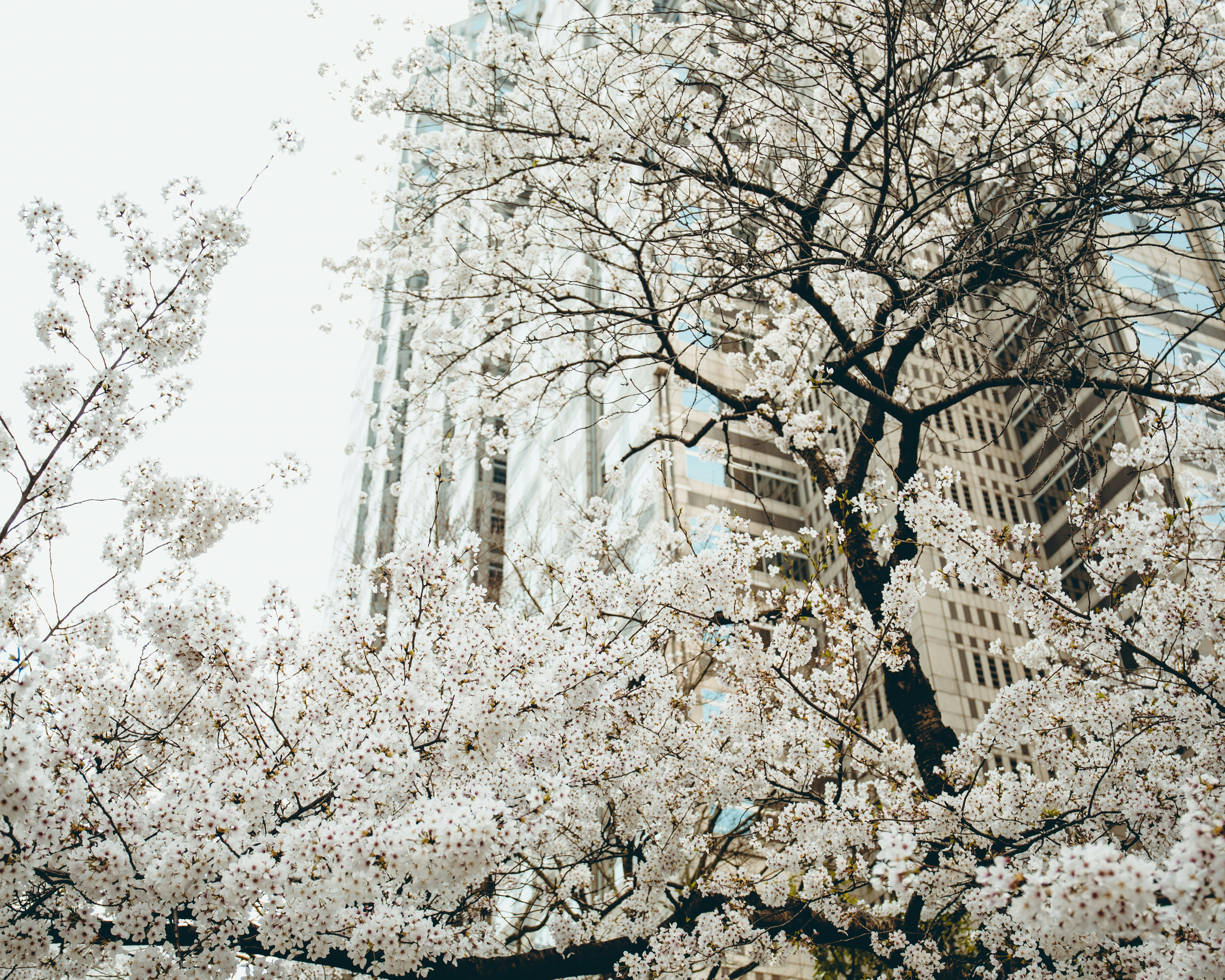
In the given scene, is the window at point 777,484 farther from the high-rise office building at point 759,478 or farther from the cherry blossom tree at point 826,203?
the cherry blossom tree at point 826,203

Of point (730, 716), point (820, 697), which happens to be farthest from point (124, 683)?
point (820, 697)

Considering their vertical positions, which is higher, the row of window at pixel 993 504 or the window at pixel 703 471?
the row of window at pixel 993 504

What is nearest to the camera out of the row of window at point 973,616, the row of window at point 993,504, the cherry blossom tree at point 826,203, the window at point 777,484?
the cherry blossom tree at point 826,203

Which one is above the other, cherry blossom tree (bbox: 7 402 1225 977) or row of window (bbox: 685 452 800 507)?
row of window (bbox: 685 452 800 507)

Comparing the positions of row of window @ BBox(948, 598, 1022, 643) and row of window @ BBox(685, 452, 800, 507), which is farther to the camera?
row of window @ BBox(948, 598, 1022, 643)

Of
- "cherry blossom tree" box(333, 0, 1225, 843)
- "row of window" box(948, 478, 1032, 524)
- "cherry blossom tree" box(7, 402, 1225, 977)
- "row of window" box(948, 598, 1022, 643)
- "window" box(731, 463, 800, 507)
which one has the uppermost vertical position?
"window" box(731, 463, 800, 507)

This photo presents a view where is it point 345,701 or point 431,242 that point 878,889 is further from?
point 431,242

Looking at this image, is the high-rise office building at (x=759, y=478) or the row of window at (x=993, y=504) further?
the row of window at (x=993, y=504)

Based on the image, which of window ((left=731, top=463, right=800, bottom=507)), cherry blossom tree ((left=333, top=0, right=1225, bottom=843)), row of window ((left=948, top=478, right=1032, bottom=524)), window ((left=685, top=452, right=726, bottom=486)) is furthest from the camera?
window ((left=731, top=463, right=800, bottom=507))

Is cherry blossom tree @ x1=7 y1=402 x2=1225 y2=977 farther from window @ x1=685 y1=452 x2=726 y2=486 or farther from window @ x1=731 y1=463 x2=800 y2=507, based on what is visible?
window @ x1=731 y1=463 x2=800 y2=507

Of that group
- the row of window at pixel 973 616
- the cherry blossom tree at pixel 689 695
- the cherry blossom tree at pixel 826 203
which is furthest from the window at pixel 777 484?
the cherry blossom tree at pixel 689 695

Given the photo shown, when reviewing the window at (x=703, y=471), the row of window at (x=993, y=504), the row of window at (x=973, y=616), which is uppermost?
the row of window at (x=993, y=504)

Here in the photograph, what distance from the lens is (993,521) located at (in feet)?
89.4

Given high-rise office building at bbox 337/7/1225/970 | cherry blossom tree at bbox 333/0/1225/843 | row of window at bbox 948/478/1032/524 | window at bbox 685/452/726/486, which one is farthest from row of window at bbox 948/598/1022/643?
cherry blossom tree at bbox 333/0/1225/843
